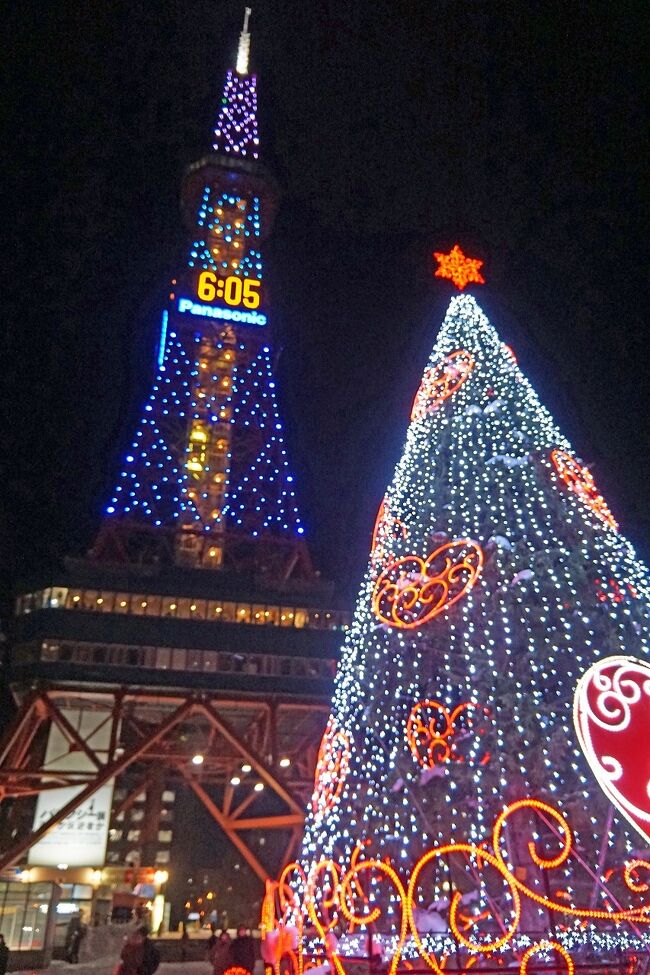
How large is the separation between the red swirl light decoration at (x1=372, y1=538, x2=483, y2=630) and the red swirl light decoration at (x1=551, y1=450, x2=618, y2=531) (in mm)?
2310

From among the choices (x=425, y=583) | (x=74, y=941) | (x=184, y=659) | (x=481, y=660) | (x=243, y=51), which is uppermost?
(x=243, y=51)

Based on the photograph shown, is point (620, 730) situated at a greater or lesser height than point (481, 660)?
lesser

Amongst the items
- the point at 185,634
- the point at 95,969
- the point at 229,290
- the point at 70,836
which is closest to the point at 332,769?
the point at 95,969

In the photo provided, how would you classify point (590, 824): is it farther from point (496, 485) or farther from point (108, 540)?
point (108, 540)

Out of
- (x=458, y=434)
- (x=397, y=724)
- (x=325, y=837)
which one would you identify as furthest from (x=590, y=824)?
(x=458, y=434)

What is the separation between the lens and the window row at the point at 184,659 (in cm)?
3631

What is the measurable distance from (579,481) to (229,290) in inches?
2004

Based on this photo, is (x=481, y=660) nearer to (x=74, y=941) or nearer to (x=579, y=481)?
(x=579, y=481)

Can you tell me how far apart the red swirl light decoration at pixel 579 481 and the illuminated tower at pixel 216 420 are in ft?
115

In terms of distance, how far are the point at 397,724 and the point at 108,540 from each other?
1467 inches

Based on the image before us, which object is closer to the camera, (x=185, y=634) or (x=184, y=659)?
(x=184, y=659)

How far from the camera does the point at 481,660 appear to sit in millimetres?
13109

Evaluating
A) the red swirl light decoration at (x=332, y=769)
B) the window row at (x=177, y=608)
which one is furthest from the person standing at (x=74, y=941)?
the red swirl light decoration at (x=332, y=769)

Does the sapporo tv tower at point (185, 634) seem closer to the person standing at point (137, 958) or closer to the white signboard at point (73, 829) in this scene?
the white signboard at point (73, 829)
